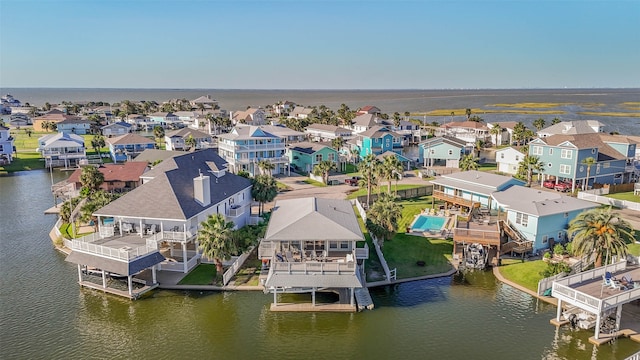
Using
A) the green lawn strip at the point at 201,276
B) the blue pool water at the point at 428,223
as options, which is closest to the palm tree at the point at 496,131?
the blue pool water at the point at 428,223

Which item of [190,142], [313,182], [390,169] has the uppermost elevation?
[390,169]

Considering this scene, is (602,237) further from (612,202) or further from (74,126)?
(74,126)

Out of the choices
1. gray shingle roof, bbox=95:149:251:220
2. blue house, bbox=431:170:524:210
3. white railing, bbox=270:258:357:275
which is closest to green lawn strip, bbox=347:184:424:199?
blue house, bbox=431:170:524:210

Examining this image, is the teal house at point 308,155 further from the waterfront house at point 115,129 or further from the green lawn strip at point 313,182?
the waterfront house at point 115,129

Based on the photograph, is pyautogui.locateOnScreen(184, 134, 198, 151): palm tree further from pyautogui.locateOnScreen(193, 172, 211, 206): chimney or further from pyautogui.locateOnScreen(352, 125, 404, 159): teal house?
pyautogui.locateOnScreen(193, 172, 211, 206): chimney

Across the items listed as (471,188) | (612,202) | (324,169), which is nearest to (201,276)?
(471,188)

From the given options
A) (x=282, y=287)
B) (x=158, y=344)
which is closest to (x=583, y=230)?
(x=282, y=287)

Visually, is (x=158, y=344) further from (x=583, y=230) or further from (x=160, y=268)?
(x=583, y=230)
